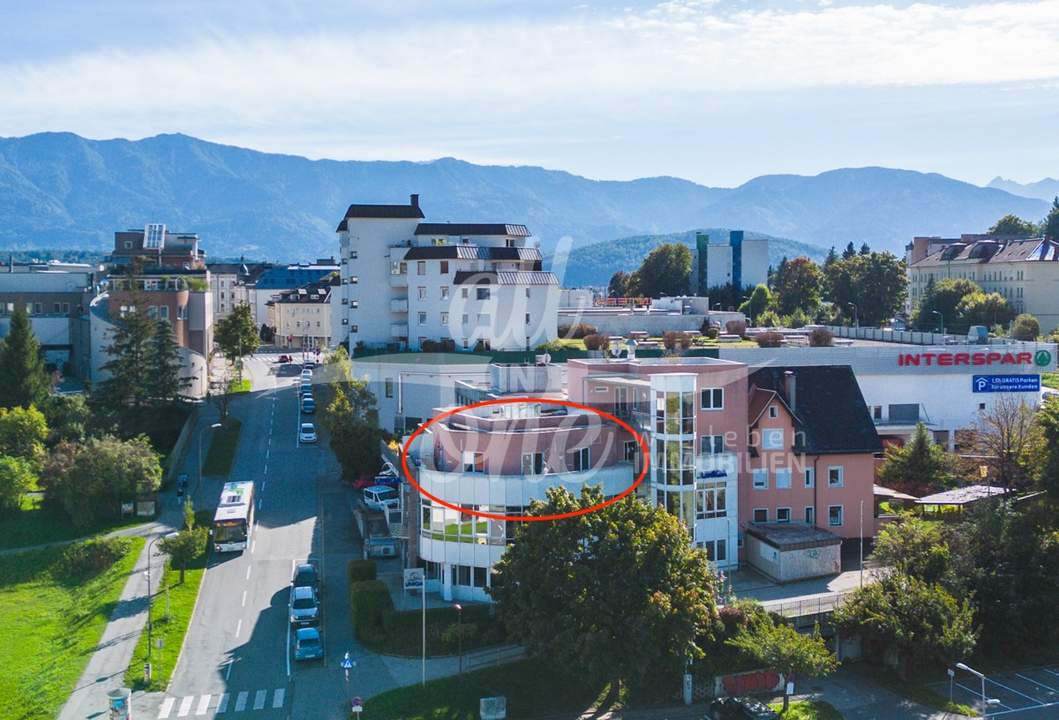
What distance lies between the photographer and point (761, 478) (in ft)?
127

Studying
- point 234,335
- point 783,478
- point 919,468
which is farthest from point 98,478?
point 919,468

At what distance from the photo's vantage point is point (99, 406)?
55844mm

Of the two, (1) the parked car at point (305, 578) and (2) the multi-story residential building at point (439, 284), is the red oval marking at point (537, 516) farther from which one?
(2) the multi-story residential building at point (439, 284)

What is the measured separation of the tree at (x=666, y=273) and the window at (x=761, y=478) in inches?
2562

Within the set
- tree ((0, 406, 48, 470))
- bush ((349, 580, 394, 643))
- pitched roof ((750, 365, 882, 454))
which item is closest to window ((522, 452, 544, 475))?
bush ((349, 580, 394, 643))

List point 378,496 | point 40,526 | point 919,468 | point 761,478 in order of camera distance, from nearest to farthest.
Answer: point 761,478
point 40,526
point 919,468
point 378,496

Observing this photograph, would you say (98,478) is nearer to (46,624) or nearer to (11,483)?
(11,483)

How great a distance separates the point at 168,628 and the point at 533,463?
12.8m

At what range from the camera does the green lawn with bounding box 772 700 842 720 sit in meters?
28.7

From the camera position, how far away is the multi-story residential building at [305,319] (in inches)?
4077

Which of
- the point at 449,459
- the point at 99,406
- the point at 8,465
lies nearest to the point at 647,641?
the point at 449,459

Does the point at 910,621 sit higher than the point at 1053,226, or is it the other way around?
the point at 1053,226

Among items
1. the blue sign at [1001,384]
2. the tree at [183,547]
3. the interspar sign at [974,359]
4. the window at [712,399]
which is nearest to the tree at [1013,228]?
the interspar sign at [974,359]

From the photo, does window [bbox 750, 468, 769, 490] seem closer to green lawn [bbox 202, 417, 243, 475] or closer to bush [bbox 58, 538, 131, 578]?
bush [bbox 58, 538, 131, 578]
